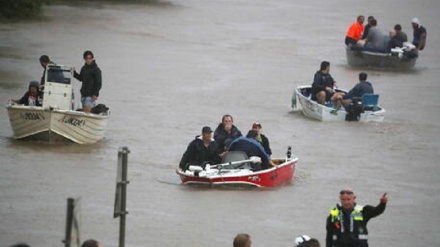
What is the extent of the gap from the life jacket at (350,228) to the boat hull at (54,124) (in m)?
12.3

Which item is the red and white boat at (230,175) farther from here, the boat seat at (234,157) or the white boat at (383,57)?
the white boat at (383,57)

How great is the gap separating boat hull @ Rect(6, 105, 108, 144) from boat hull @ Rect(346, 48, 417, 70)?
16442 mm

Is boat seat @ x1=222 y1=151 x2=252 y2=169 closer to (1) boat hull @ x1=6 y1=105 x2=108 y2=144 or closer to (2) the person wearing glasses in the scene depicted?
(1) boat hull @ x1=6 y1=105 x2=108 y2=144

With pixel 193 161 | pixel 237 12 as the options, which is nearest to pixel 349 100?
pixel 193 161

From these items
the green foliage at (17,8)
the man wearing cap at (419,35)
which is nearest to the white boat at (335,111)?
the man wearing cap at (419,35)

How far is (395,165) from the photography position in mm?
29844

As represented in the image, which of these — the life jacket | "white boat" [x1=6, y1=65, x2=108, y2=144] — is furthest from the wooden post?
"white boat" [x1=6, y1=65, x2=108, y2=144]

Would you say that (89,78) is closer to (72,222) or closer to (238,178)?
(238,178)

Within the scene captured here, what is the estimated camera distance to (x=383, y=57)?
141ft

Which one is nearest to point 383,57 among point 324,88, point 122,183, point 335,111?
point 335,111

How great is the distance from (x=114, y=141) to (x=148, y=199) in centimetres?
579

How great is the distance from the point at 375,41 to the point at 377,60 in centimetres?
80

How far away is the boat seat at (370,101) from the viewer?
32.8m

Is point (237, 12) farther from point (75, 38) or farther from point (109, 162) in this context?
point (109, 162)
